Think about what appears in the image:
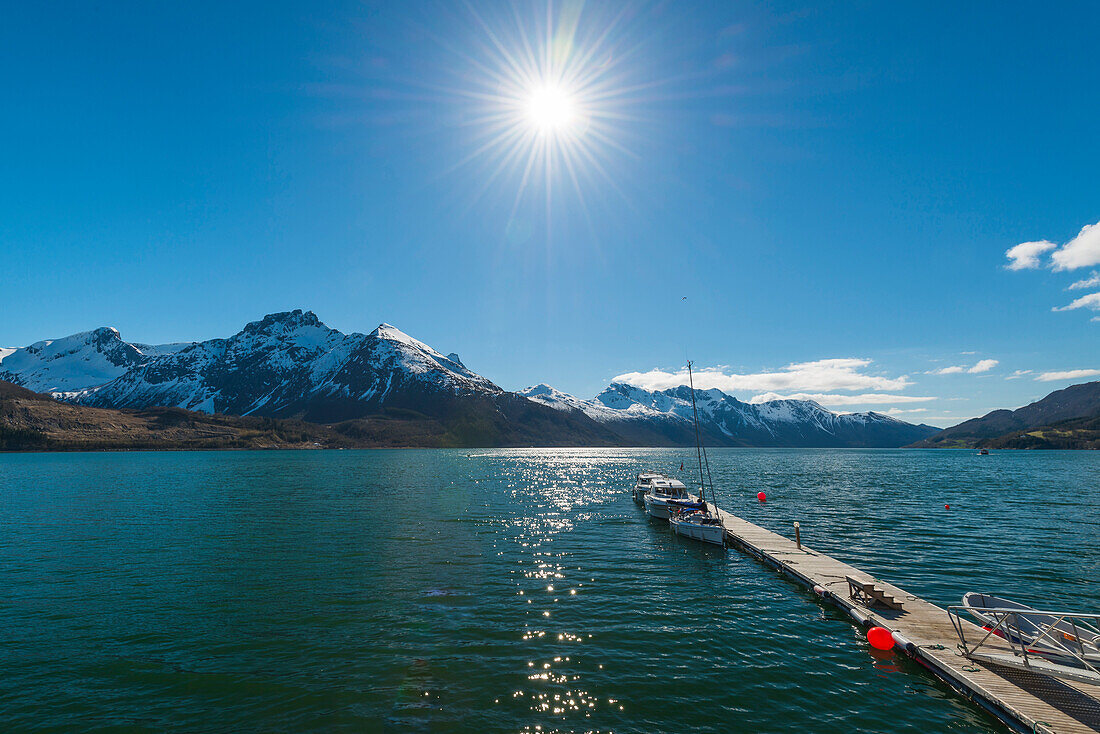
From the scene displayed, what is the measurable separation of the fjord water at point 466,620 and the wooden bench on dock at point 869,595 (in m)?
2.24

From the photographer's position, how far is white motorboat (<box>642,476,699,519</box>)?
6147 centimetres

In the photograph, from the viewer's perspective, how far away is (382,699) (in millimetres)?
19250

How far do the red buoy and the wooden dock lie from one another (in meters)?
0.85

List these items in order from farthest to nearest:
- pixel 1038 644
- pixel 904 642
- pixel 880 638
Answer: pixel 880 638
pixel 904 642
pixel 1038 644

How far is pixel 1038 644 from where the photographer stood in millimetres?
21016

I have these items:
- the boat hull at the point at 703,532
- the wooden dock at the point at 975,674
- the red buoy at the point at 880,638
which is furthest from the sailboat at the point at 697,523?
the red buoy at the point at 880,638

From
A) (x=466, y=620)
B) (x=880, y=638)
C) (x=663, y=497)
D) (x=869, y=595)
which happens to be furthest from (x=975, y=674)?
(x=663, y=497)

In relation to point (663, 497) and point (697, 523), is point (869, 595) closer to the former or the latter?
point (697, 523)

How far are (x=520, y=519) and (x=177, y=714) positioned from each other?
46894 mm

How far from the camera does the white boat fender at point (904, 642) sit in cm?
2341

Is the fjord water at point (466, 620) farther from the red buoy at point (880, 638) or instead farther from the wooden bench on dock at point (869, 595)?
the wooden bench on dock at point (869, 595)

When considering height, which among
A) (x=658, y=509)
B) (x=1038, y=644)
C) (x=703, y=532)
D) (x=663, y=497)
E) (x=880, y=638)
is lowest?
(x=880, y=638)

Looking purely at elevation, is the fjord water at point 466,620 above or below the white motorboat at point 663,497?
below

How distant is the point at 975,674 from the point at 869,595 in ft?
27.7
